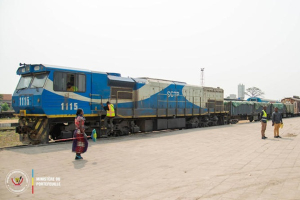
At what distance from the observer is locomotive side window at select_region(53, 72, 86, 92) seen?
35.6 feet

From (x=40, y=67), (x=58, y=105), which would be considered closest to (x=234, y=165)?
(x=58, y=105)

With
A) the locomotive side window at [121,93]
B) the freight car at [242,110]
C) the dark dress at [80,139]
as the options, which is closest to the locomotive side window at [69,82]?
the locomotive side window at [121,93]

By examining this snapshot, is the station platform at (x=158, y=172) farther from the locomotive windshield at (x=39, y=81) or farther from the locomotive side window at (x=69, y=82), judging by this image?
the locomotive side window at (x=69, y=82)

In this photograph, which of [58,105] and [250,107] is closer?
[58,105]

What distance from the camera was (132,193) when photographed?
472 centimetres

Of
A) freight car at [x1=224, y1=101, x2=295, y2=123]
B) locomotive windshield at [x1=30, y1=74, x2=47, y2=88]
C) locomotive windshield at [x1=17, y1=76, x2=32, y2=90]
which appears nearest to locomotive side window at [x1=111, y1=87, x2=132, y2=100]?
locomotive windshield at [x1=30, y1=74, x2=47, y2=88]

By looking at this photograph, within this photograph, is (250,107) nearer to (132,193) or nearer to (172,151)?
(172,151)

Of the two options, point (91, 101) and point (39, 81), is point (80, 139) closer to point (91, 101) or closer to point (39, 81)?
point (39, 81)

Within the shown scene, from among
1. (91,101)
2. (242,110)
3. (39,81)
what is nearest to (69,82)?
(39,81)

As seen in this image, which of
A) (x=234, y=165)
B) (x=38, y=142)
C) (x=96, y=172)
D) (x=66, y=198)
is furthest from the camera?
(x=38, y=142)

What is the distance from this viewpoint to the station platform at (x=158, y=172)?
468 cm

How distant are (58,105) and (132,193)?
726cm

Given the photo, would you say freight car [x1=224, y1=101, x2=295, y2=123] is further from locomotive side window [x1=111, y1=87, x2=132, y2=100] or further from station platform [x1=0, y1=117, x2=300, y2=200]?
station platform [x1=0, y1=117, x2=300, y2=200]

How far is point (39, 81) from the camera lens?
10.7 m
